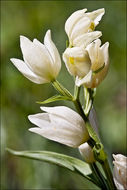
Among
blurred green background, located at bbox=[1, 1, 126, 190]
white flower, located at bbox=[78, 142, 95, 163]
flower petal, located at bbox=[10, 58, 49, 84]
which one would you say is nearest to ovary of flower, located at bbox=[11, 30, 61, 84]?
flower petal, located at bbox=[10, 58, 49, 84]

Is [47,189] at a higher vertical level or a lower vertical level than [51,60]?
lower

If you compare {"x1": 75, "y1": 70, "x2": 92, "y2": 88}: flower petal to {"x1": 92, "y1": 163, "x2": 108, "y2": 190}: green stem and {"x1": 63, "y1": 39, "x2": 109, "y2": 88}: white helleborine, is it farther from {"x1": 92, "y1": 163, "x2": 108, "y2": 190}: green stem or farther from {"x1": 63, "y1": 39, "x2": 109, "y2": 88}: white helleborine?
{"x1": 92, "y1": 163, "x2": 108, "y2": 190}: green stem

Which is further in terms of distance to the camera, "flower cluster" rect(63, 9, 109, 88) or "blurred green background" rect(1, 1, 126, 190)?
"blurred green background" rect(1, 1, 126, 190)

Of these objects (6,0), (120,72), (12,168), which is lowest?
(12,168)

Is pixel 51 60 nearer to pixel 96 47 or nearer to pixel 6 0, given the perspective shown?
pixel 96 47

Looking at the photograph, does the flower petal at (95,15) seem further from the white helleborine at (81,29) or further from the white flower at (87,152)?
the white flower at (87,152)

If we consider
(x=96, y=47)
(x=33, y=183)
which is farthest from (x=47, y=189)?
(x=96, y=47)

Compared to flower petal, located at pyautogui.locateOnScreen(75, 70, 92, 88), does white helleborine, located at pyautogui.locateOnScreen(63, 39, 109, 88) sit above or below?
above
